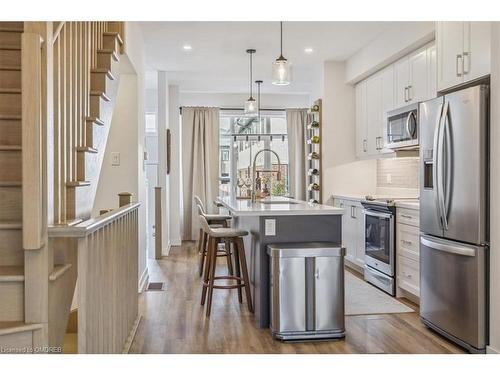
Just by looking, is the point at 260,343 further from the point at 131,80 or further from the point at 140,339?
the point at 131,80

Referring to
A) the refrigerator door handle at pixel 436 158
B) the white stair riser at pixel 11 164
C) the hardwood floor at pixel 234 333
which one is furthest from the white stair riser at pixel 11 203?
the refrigerator door handle at pixel 436 158

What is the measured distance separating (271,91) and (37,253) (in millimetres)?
7377

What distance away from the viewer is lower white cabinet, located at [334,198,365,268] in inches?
222

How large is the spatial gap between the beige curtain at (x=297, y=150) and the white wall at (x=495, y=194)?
20.0 feet

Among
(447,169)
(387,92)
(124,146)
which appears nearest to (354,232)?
(387,92)

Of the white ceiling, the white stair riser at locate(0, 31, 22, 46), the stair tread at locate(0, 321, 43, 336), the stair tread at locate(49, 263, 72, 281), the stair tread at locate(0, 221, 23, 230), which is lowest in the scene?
the stair tread at locate(0, 321, 43, 336)

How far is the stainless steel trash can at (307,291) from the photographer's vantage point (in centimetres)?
336

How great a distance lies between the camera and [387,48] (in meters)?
5.32

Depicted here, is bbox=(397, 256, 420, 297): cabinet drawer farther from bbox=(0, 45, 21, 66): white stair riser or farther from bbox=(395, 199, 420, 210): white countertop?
bbox=(0, 45, 21, 66): white stair riser

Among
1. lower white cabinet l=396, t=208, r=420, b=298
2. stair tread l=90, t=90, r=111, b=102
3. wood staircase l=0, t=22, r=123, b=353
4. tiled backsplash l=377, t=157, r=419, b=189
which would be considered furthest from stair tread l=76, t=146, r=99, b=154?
tiled backsplash l=377, t=157, r=419, b=189

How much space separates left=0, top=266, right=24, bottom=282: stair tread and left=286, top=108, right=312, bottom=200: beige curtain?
7.17 meters

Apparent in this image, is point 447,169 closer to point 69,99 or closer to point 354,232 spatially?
point 69,99

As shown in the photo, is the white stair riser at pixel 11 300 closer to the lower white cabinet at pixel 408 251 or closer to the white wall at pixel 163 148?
the lower white cabinet at pixel 408 251

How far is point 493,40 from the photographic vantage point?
9.75ft
